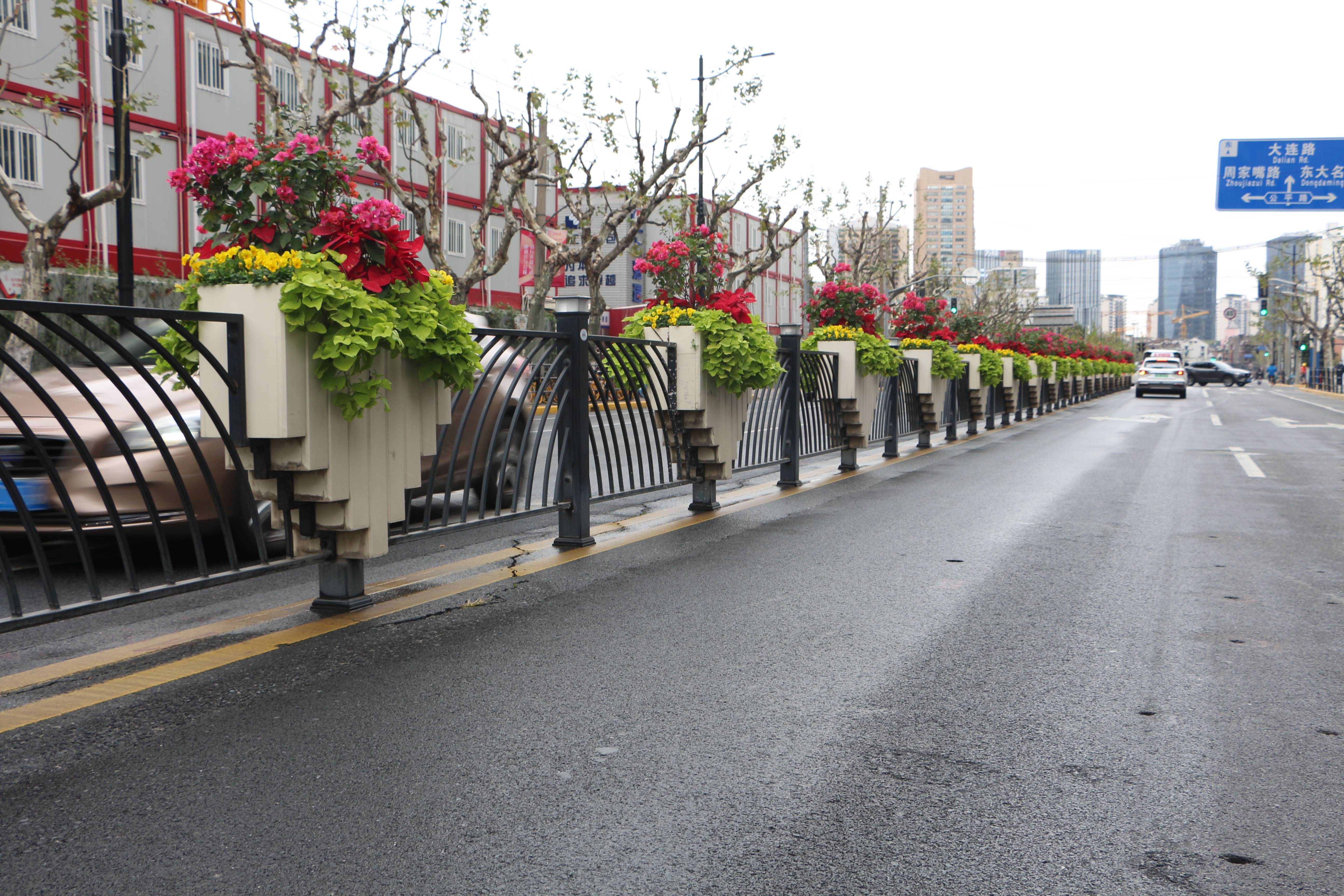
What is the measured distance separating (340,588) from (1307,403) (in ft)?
129

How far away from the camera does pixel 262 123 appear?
22344mm

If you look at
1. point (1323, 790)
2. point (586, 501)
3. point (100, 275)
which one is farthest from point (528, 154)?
point (1323, 790)

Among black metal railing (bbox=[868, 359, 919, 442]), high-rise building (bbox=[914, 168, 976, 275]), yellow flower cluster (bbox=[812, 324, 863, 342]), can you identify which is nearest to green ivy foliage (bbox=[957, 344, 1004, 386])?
black metal railing (bbox=[868, 359, 919, 442])

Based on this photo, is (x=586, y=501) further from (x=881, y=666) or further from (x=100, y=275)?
(x=100, y=275)

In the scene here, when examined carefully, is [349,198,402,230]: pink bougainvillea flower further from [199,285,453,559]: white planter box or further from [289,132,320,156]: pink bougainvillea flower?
[199,285,453,559]: white planter box

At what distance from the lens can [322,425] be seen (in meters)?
4.33

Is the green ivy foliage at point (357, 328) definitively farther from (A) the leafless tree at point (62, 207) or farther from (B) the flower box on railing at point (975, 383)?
(B) the flower box on railing at point (975, 383)

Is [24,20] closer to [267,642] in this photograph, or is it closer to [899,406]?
[899,406]

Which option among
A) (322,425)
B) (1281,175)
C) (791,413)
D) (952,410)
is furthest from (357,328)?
(1281,175)

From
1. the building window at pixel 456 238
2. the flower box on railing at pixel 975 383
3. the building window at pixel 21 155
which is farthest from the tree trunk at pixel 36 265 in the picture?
the building window at pixel 456 238

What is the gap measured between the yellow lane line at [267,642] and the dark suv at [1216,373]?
65.8m

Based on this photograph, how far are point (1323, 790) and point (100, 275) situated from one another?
79.2 ft

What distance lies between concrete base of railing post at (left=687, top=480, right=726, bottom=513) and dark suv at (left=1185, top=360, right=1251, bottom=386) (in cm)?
6359

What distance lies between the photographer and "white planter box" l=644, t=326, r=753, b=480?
7887 millimetres
